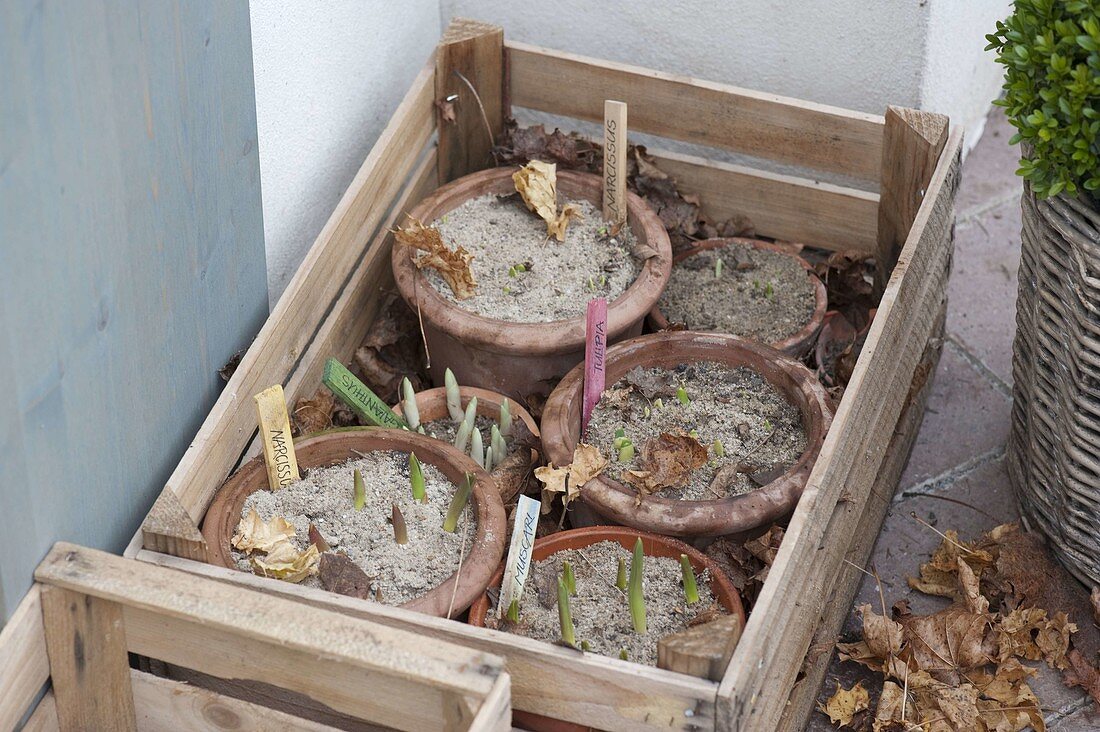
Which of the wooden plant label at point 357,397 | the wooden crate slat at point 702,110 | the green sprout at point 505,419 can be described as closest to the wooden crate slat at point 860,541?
the wooden crate slat at point 702,110

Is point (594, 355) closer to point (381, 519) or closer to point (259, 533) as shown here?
point (381, 519)

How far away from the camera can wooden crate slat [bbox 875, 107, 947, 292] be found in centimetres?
276

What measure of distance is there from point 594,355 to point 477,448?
29cm

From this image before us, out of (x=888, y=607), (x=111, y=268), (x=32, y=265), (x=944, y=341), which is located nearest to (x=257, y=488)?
(x=111, y=268)

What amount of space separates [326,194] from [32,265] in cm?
118

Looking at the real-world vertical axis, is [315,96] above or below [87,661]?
above

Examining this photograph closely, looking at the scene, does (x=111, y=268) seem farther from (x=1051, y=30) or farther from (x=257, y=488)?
(x=1051, y=30)

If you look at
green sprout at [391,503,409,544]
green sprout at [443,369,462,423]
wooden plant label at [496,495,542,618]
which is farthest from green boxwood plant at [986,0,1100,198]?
green sprout at [391,503,409,544]

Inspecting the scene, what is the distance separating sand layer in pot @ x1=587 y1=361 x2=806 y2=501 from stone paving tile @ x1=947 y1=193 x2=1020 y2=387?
1006mm

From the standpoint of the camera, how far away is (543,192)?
9.45 feet

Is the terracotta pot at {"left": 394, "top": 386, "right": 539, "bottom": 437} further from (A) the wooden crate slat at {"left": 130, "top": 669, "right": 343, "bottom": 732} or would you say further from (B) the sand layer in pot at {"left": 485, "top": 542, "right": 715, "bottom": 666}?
(A) the wooden crate slat at {"left": 130, "top": 669, "right": 343, "bottom": 732}

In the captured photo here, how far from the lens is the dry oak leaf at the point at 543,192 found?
285 cm

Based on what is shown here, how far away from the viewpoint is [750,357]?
8.55ft

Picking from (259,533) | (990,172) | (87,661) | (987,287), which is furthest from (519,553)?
(990,172)
